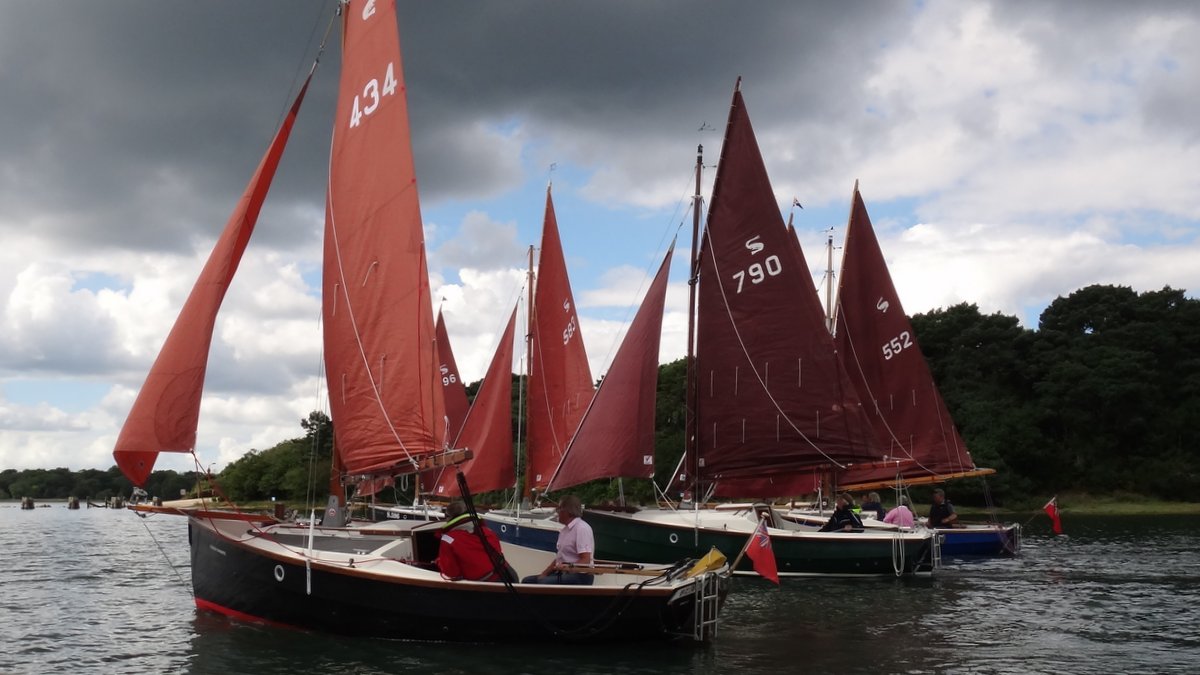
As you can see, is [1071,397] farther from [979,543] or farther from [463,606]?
[463,606]

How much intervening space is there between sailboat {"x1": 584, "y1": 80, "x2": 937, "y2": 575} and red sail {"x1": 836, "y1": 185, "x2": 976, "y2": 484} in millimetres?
9468

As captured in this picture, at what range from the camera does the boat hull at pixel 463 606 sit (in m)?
16.0

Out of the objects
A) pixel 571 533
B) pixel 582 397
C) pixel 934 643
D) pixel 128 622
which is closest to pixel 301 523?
pixel 128 622

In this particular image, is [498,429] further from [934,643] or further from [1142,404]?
[1142,404]

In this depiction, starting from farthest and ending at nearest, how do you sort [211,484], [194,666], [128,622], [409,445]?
[128,622]
[409,445]
[211,484]
[194,666]

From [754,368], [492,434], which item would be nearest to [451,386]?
[492,434]

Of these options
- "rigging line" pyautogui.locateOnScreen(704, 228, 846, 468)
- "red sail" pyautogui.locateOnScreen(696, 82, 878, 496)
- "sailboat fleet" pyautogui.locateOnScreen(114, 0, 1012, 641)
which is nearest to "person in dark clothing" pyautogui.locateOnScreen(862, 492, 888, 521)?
"sailboat fleet" pyautogui.locateOnScreen(114, 0, 1012, 641)

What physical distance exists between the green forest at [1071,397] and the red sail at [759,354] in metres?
37.9

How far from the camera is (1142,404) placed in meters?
70.8

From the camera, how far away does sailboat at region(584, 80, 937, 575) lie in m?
28.8

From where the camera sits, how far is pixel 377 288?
770 inches

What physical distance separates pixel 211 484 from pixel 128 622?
235 inches

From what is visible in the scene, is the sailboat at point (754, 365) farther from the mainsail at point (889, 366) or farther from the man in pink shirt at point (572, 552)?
the man in pink shirt at point (572, 552)

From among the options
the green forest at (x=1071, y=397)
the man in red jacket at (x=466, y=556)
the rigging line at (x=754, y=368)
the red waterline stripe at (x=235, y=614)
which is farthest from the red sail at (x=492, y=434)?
the green forest at (x=1071, y=397)
